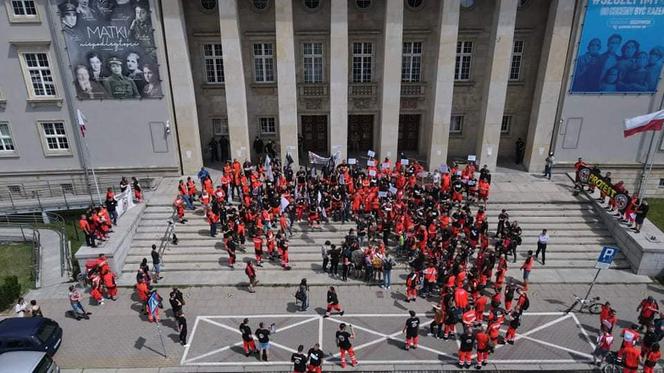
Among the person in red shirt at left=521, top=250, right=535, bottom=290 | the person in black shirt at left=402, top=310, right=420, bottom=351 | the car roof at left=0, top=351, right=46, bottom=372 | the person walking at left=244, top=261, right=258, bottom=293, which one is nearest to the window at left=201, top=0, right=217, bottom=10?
the person walking at left=244, top=261, right=258, bottom=293

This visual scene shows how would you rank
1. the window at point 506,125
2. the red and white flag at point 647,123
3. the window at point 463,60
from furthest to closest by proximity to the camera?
the window at point 506,125, the window at point 463,60, the red and white flag at point 647,123

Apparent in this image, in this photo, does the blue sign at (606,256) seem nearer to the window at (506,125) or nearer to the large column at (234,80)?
the window at (506,125)

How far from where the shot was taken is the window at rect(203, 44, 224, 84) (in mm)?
28375

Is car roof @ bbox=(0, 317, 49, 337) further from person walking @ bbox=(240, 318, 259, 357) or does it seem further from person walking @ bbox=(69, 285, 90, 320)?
person walking @ bbox=(240, 318, 259, 357)

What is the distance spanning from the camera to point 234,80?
2661 cm

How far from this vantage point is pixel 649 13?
81.6 ft

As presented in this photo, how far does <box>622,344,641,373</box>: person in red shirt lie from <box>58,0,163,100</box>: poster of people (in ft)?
80.2

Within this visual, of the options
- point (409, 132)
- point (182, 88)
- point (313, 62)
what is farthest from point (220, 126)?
point (409, 132)

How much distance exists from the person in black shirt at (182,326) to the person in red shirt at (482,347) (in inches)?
394

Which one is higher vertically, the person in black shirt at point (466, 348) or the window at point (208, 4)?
the window at point (208, 4)

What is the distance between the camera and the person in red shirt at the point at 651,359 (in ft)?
48.2

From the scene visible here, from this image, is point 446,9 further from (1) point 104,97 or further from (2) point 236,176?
(1) point 104,97

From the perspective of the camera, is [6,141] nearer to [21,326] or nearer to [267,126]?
[267,126]

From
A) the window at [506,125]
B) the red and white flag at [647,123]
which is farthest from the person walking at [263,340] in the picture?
the window at [506,125]
